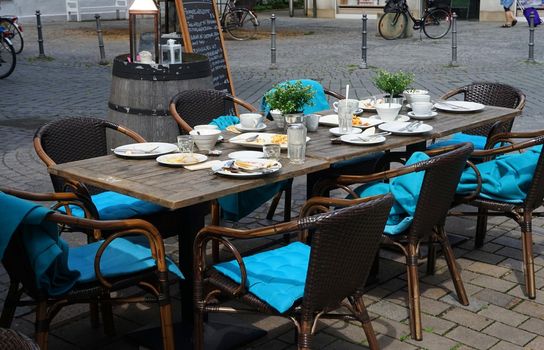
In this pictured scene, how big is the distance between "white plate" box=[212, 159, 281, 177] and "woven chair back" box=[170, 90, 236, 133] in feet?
5.05

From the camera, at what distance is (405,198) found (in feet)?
14.2

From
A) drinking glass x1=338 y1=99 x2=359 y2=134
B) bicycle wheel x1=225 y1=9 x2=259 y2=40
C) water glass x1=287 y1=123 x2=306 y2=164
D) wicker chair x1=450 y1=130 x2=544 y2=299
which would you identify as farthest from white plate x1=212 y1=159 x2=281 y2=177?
bicycle wheel x1=225 y1=9 x2=259 y2=40

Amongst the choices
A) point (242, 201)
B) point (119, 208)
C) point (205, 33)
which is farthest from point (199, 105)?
point (205, 33)

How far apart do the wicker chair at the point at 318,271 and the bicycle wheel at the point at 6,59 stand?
10.8 m

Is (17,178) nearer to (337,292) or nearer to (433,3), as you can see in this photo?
(337,292)

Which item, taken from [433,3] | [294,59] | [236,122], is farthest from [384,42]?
[236,122]

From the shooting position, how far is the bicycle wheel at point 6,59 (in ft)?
44.4

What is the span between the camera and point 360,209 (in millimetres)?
3213

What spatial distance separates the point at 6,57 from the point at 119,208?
393 inches

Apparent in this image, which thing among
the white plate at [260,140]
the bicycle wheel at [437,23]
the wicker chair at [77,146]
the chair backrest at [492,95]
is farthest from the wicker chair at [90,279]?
the bicycle wheel at [437,23]

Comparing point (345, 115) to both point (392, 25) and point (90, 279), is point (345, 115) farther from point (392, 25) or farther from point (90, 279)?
point (392, 25)

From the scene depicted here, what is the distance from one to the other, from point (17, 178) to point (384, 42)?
13482mm

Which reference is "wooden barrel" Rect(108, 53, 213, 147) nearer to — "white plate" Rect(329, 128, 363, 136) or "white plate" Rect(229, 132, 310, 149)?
"white plate" Rect(229, 132, 310, 149)

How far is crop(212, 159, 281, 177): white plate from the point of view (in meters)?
3.85
